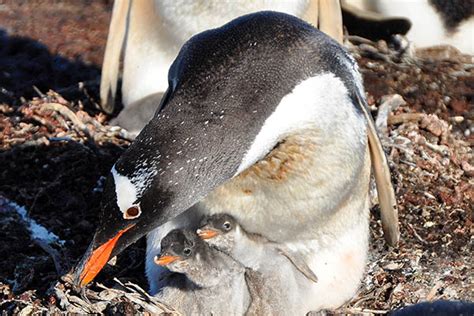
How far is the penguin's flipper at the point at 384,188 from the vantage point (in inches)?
176

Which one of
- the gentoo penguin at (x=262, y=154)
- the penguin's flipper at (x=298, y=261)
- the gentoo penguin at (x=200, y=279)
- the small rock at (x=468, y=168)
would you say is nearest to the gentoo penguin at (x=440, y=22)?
the small rock at (x=468, y=168)

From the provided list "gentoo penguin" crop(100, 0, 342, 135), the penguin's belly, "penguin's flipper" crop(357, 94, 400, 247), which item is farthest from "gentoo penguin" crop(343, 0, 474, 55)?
the penguin's belly

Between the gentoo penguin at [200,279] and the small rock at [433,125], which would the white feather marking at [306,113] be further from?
the small rock at [433,125]

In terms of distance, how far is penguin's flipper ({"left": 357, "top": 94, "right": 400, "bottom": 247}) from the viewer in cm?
447

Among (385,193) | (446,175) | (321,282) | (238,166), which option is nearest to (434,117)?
(446,175)

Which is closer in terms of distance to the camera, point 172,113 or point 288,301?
point 172,113

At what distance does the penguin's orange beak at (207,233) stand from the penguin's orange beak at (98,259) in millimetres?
284

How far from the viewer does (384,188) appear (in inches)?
183

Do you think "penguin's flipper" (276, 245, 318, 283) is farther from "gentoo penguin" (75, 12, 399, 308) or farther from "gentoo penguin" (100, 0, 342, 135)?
"gentoo penguin" (100, 0, 342, 135)

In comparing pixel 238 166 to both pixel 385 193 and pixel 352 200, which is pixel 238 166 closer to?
pixel 352 200

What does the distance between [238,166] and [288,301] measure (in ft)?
2.35

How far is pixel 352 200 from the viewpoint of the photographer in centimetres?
440

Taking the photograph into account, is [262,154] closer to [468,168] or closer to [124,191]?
[124,191]

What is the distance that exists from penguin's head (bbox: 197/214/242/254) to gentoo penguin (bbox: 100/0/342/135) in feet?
5.18
